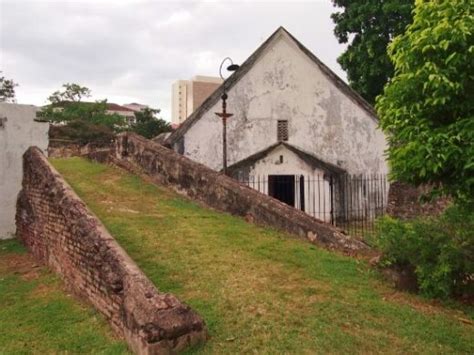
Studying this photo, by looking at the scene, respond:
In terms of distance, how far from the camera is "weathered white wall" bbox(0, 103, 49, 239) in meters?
9.15

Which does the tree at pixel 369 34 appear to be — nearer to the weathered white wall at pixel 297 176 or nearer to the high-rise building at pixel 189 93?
the weathered white wall at pixel 297 176

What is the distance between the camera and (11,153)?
30.4 feet

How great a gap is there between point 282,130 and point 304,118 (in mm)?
972

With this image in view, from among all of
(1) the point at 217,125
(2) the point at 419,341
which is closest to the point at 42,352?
(2) the point at 419,341

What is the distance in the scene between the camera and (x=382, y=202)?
17.4m

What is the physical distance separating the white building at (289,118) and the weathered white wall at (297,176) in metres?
0.97

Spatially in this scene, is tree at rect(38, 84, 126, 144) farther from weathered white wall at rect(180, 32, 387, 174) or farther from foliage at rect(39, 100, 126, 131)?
weathered white wall at rect(180, 32, 387, 174)

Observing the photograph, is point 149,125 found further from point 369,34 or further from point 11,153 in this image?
point 11,153

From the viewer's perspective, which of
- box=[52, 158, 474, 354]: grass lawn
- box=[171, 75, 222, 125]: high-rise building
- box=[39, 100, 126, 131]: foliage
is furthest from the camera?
box=[171, 75, 222, 125]: high-rise building

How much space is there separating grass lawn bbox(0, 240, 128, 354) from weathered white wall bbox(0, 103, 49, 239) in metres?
2.25

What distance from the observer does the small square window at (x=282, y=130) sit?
17844mm

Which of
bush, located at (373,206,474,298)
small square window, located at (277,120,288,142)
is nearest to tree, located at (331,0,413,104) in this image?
small square window, located at (277,120,288,142)

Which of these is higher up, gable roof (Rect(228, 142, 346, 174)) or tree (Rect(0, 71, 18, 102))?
tree (Rect(0, 71, 18, 102))

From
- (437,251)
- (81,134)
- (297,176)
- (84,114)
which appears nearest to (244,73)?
(297,176)
